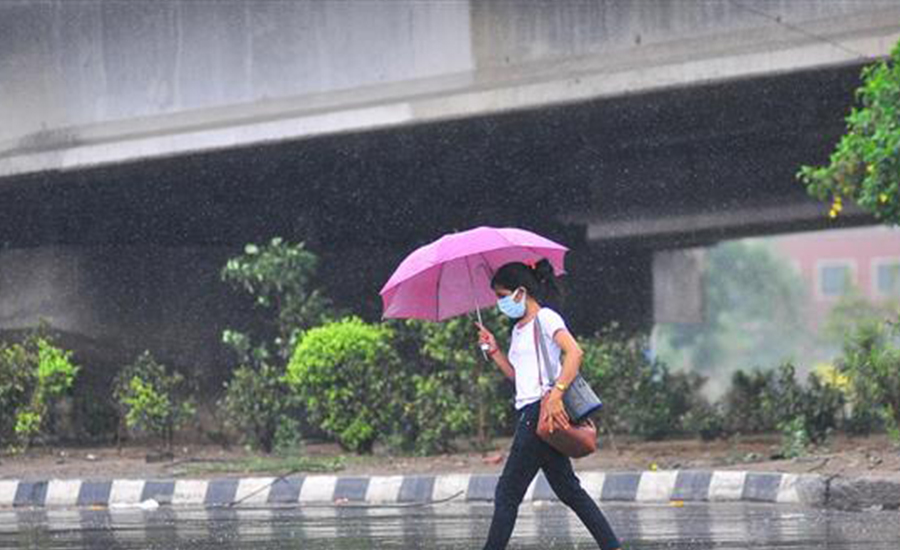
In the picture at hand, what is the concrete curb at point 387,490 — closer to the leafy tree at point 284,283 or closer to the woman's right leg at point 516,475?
the leafy tree at point 284,283

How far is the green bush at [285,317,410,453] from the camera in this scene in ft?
63.5

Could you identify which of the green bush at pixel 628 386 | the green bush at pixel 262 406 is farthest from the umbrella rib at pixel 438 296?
the green bush at pixel 262 406

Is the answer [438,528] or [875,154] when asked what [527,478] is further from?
[875,154]

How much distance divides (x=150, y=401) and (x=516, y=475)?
38.4 feet

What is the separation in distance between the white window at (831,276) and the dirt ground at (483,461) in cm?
8688

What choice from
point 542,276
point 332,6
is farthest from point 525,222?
point 542,276

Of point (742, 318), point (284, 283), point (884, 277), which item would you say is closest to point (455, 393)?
point (284, 283)

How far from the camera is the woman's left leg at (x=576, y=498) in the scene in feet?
31.1

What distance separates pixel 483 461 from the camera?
18141 millimetres

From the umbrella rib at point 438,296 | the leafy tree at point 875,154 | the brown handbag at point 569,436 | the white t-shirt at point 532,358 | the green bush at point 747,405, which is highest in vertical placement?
the leafy tree at point 875,154

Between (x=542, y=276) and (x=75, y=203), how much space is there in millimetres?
16981

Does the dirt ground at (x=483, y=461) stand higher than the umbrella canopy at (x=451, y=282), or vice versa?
the umbrella canopy at (x=451, y=282)

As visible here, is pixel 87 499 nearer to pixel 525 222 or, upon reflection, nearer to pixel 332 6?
pixel 332 6

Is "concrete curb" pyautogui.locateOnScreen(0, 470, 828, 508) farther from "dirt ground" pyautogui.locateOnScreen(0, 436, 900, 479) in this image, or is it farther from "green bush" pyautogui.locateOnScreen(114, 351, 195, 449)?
"green bush" pyautogui.locateOnScreen(114, 351, 195, 449)
